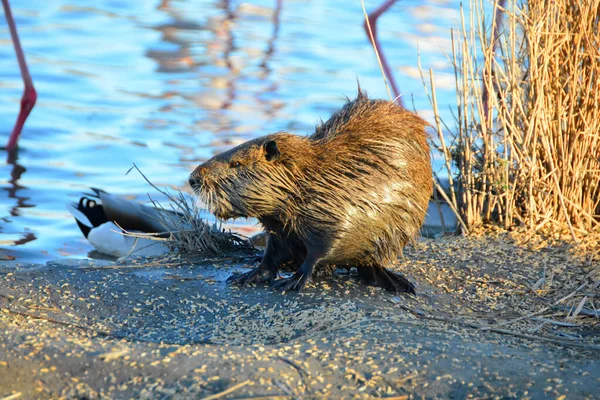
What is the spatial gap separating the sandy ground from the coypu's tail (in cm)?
6

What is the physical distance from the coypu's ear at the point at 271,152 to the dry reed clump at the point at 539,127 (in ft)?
5.38

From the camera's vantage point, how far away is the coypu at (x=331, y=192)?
413 centimetres

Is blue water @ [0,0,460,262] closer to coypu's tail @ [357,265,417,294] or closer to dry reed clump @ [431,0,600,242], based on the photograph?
dry reed clump @ [431,0,600,242]

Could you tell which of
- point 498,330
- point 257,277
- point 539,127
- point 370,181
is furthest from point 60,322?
point 539,127

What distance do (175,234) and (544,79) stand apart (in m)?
2.27

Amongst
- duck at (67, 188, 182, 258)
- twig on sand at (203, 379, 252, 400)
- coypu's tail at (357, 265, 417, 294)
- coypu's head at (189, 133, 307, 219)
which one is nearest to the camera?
twig on sand at (203, 379, 252, 400)

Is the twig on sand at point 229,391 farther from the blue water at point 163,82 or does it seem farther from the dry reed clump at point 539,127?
the blue water at point 163,82

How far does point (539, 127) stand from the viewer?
5.29m

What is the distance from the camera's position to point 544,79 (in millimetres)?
5250

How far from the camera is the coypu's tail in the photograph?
170 inches

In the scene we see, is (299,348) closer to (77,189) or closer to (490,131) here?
(490,131)

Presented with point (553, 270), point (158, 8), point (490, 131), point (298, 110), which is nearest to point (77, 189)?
point (298, 110)

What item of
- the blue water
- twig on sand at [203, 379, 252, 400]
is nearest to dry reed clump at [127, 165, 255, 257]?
twig on sand at [203, 379, 252, 400]

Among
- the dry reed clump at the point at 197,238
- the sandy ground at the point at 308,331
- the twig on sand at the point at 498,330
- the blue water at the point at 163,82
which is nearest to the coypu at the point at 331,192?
the sandy ground at the point at 308,331
